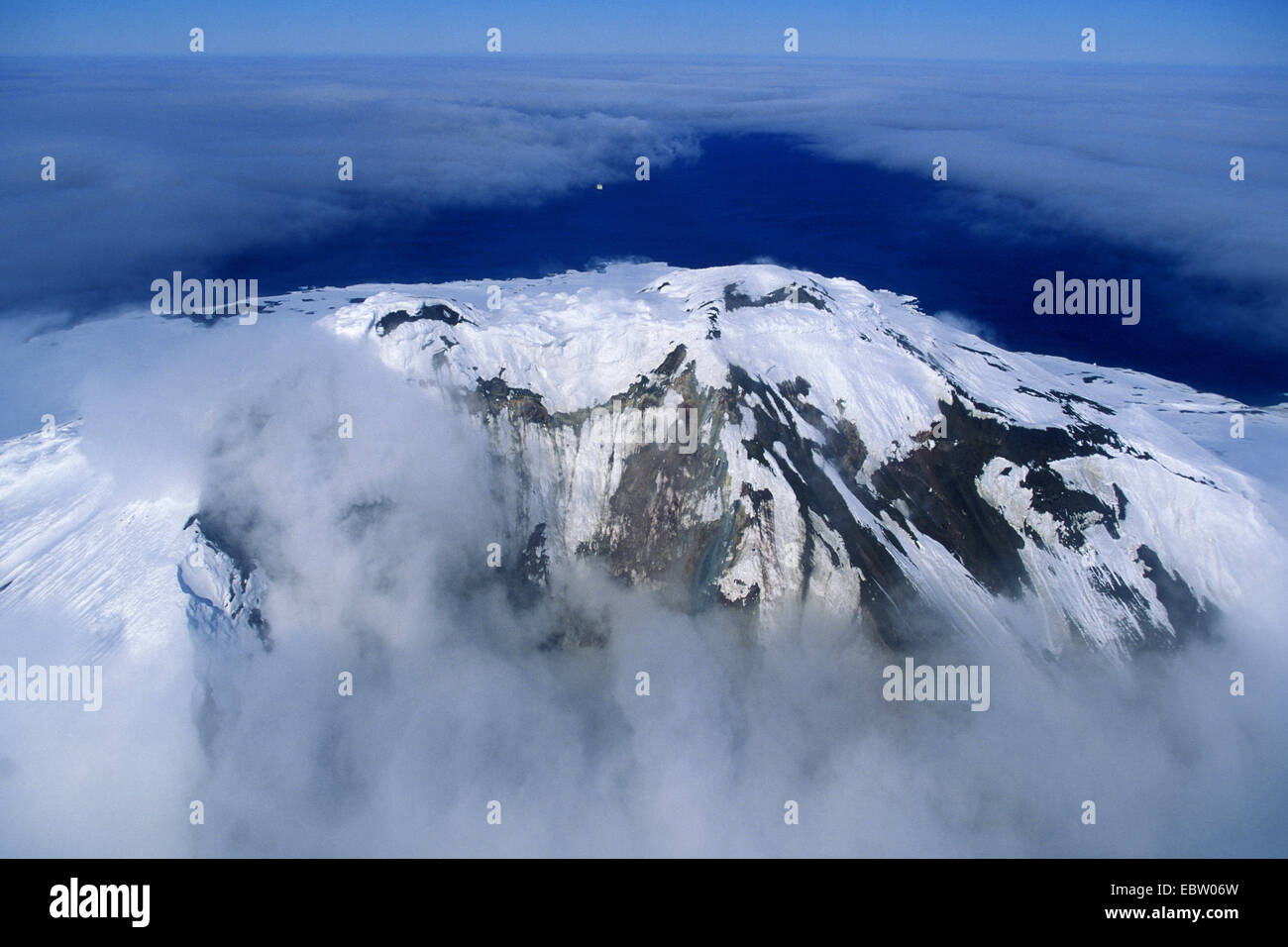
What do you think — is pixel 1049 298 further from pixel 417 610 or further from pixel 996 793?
pixel 417 610

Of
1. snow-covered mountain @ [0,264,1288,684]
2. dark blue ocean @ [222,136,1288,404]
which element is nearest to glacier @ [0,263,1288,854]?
snow-covered mountain @ [0,264,1288,684]

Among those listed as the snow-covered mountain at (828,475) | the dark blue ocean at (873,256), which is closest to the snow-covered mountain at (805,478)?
the snow-covered mountain at (828,475)

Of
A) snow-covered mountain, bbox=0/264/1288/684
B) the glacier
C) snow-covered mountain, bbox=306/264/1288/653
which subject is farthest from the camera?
snow-covered mountain, bbox=306/264/1288/653

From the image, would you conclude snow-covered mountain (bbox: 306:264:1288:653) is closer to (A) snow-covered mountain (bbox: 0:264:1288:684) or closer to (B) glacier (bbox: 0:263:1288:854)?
(A) snow-covered mountain (bbox: 0:264:1288:684)

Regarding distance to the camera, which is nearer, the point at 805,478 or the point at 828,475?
the point at 805,478

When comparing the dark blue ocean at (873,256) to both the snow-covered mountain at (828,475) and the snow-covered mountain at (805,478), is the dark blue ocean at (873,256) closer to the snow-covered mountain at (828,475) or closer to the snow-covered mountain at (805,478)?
the snow-covered mountain at (828,475)

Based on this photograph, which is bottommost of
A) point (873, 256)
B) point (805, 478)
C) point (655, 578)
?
point (655, 578)

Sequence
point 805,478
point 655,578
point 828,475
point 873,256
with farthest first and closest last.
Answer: point 873,256
point 655,578
point 828,475
point 805,478

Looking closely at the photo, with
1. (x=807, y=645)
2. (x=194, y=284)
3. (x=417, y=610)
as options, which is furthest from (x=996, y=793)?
Result: (x=194, y=284)

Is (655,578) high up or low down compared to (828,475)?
down

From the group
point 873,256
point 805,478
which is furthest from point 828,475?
point 873,256

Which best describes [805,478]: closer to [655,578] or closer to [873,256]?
[655,578]
